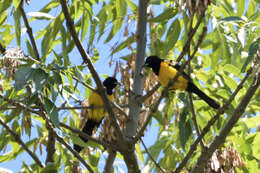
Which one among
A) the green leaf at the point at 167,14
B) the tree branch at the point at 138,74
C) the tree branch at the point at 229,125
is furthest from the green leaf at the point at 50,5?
the tree branch at the point at 229,125

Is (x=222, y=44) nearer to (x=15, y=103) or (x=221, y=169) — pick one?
(x=221, y=169)

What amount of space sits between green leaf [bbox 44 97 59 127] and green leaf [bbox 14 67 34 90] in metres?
0.31

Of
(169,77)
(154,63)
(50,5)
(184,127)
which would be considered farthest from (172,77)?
(50,5)

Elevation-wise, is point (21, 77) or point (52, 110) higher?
point (21, 77)

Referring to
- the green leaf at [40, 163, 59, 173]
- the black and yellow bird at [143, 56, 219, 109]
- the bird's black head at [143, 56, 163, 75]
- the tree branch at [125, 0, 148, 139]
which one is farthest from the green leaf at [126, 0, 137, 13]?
the green leaf at [40, 163, 59, 173]

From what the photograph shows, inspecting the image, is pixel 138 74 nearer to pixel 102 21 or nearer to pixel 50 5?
pixel 102 21

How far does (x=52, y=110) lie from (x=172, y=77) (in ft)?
6.53

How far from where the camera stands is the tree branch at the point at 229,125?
2698 millimetres

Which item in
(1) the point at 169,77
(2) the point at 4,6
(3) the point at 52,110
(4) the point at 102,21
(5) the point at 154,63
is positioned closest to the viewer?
(3) the point at 52,110

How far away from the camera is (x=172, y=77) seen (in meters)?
4.29

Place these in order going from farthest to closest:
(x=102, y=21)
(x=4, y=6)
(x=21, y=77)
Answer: (x=102, y=21) → (x=4, y=6) → (x=21, y=77)

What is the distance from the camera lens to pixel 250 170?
3299 mm

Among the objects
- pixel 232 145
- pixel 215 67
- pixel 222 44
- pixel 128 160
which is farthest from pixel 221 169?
pixel 215 67

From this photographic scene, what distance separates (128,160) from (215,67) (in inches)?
60.8
